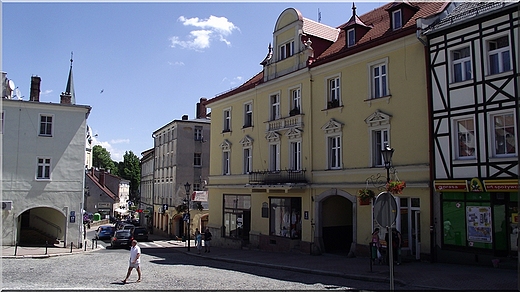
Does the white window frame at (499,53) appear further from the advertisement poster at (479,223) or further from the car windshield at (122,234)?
the car windshield at (122,234)

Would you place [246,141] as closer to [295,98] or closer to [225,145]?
[225,145]

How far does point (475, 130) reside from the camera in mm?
16719

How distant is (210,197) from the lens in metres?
33.5

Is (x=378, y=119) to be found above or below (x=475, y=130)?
above

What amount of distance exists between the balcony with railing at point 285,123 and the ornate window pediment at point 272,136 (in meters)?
0.26

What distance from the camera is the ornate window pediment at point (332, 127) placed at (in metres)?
22.5

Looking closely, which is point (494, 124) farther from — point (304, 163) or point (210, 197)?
point (210, 197)

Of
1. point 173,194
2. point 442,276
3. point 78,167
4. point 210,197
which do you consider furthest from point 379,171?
point 173,194

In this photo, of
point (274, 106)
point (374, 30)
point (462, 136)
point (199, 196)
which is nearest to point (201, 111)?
point (199, 196)

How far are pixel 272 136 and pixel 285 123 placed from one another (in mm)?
1266

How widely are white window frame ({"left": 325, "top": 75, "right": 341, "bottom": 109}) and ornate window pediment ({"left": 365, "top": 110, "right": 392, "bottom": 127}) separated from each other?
8.52 ft

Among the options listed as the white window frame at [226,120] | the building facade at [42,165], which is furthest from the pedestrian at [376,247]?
the building facade at [42,165]

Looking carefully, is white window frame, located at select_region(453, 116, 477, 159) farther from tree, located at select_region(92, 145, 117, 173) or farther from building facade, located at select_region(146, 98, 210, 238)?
tree, located at select_region(92, 145, 117, 173)

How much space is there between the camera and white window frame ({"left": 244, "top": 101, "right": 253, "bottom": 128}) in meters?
29.6
